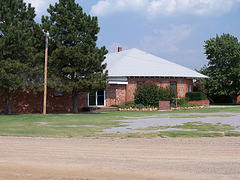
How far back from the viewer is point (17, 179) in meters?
6.37

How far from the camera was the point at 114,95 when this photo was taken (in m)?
32.0

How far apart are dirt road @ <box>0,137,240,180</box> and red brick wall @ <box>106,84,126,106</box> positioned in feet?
68.1

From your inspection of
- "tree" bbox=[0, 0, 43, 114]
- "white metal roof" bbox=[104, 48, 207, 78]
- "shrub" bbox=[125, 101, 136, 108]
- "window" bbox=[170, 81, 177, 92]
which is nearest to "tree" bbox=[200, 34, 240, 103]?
"white metal roof" bbox=[104, 48, 207, 78]

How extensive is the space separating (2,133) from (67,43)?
14.0 meters

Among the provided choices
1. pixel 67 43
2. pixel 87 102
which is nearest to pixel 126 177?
pixel 67 43

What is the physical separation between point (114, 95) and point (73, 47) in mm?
8836

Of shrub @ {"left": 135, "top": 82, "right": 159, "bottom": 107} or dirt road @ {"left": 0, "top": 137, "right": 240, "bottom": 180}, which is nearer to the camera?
dirt road @ {"left": 0, "top": 137, "right": 240, "bottom": 180}

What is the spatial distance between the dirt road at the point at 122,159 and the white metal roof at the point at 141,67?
21.8 meters

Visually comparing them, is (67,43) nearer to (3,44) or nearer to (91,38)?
(91,38)

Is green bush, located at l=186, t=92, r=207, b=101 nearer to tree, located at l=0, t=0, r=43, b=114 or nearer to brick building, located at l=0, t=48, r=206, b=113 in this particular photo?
brick building, located at l=0, t=48, r=206, b=113

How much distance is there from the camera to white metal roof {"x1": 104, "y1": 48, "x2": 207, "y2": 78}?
3262 cm

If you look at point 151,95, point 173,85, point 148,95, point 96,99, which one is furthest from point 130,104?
point 173,85

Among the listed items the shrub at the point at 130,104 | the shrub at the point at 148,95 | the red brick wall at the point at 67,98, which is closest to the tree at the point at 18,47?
the red brick wall at the point at 67,98

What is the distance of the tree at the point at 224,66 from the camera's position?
38594 mm
